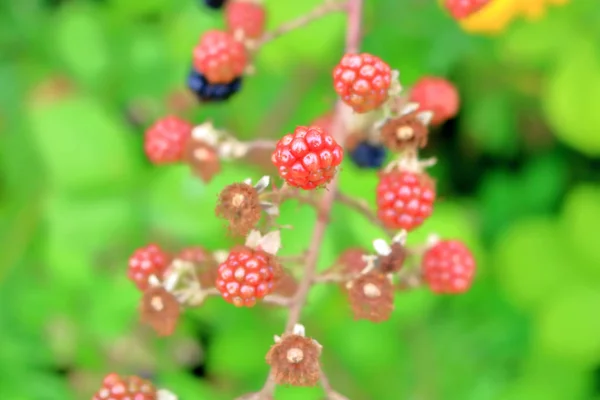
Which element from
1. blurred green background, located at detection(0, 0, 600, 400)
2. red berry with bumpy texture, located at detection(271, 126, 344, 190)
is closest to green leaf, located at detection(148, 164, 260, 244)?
blurred green background, located at detection(0, 0, 600, 400)

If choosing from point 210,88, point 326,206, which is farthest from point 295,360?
point 210,88

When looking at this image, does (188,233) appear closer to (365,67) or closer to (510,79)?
(365,67)

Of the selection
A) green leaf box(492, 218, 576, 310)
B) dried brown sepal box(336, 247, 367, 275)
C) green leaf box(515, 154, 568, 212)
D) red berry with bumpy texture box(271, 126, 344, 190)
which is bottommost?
red berry with bumpy texture box(271, 126, 344, 190)

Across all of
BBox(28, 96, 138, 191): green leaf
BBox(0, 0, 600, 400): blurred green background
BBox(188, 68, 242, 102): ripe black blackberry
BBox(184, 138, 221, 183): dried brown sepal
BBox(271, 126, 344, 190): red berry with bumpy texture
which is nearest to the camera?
BBox(271, 126, 344, 190): red berry with bumpy texture

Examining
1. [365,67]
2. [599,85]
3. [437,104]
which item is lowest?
[365,67]

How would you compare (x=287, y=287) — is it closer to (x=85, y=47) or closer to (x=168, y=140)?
(x=168, y=140)

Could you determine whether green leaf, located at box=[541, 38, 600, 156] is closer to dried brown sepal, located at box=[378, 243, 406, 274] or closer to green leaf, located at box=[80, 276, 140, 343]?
dried brown sepal, located at box=[378, 243, 406, 274]

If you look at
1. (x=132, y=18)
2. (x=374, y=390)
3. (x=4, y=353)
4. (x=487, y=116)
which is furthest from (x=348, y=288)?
(x=132, y=18)
